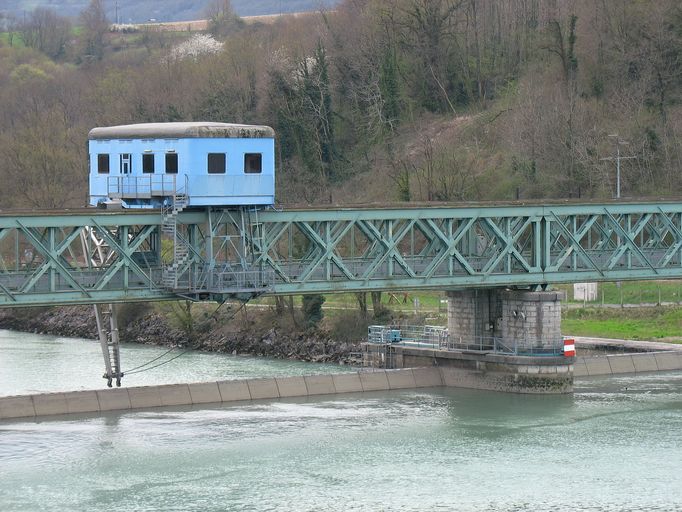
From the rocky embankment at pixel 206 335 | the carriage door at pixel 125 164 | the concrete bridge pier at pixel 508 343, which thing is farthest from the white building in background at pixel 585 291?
the carriage door at pixel 125 164

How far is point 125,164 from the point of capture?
51.6 meters

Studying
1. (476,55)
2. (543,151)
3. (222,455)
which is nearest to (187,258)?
(222,455)

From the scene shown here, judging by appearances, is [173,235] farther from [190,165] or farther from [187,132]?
[187,132]

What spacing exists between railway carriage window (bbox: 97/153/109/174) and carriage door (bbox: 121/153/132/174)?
873mm

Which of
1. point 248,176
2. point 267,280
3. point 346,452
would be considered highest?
point 248,176

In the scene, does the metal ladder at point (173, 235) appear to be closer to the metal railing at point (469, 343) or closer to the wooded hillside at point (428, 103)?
the metal railing at point (469, 343)

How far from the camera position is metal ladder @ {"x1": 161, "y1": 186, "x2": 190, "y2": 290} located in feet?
161

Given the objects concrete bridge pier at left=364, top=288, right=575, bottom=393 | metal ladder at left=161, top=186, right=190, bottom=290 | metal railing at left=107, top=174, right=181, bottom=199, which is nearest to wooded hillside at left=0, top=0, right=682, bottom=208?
concrete bridge pier at left=364, top=288, right=575, bottom=393

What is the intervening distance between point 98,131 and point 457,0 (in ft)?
240

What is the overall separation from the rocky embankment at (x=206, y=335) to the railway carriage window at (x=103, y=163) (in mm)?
20862

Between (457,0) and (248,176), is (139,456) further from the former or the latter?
(457,0)

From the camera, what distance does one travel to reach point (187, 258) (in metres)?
50.0

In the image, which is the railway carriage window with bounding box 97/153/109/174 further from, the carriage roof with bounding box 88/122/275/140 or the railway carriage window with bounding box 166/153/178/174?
the railway carriage window with bounding box 166/153/178/174

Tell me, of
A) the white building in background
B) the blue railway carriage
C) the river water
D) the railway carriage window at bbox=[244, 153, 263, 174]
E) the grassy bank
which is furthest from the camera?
the white building in background
